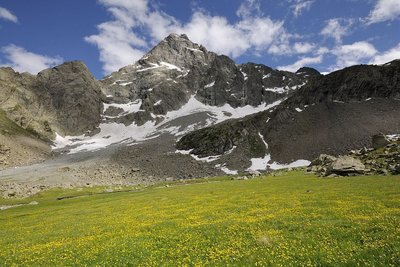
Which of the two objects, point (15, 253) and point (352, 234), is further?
point (15, 253)

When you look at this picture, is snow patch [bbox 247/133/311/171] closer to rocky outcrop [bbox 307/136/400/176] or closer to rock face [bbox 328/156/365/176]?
rocky outcrop [bbox 307/136/400/176]

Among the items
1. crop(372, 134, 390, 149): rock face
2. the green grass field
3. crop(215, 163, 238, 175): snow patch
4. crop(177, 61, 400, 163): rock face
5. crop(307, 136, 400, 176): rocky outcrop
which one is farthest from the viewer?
crop(177, 61, 400, 163): rock face

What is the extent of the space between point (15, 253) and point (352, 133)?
168 meters

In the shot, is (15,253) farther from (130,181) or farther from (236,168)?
(236,168)

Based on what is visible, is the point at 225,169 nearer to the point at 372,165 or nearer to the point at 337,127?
the point at 337,127

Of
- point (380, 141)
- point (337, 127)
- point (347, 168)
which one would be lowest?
point (347, 168)

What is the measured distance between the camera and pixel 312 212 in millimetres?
26719

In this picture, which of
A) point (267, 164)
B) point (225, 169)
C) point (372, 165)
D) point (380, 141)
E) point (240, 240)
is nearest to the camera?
point (240, 240)

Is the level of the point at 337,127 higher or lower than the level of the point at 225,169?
higher

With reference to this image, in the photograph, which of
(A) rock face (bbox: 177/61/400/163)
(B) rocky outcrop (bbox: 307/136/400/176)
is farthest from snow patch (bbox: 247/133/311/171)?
(B) rocky outcrop (bbox: 307/136/400/176)

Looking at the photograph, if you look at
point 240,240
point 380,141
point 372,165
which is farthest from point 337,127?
point 240,240

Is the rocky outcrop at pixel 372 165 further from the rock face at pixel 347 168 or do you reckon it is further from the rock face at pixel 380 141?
the rock face at pixel 380 141

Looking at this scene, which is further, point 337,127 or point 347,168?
point 337,127

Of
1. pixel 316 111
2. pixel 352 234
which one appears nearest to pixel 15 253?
pixel 352 234
